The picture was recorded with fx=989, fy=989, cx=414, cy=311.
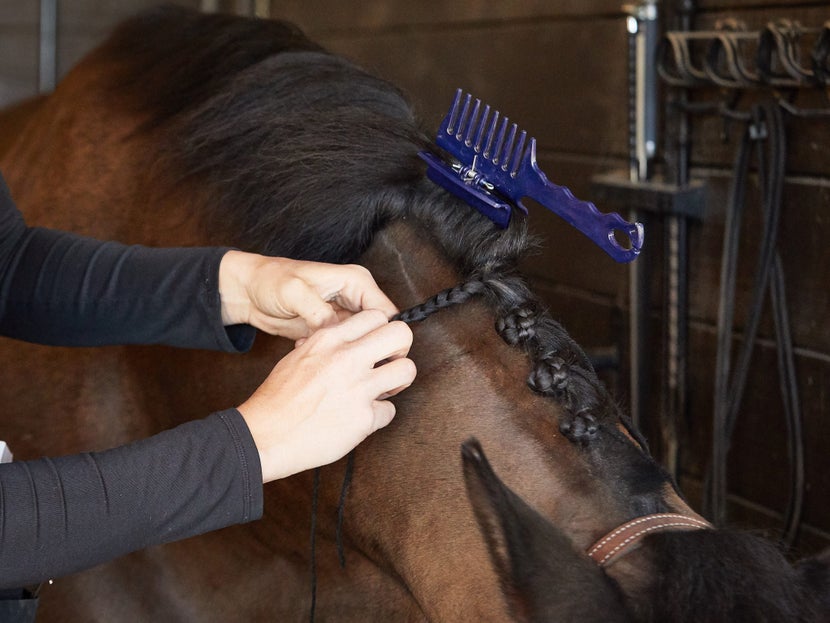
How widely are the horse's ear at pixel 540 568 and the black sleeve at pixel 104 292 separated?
348 mm

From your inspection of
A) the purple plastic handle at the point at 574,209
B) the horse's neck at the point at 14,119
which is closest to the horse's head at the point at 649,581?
the purple plastic handle at the point at 574,209

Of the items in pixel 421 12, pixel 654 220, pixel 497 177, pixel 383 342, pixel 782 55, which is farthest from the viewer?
pixel 421 12

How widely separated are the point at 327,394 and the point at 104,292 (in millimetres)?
324

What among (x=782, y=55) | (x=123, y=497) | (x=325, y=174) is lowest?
(x=123, y=497)

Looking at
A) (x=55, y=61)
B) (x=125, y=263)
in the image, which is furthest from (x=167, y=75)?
(x=55, y=61)

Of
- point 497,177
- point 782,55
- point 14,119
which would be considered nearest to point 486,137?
point 497,177

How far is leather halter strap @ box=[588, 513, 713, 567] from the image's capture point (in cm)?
62

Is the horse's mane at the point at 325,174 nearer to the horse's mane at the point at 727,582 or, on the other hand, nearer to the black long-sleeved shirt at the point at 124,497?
the horse's mane at the point at 727,582

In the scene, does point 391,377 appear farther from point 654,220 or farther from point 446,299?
point 654,220

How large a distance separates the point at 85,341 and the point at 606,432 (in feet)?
1.63

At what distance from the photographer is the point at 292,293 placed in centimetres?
76

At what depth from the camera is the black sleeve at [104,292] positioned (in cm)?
86

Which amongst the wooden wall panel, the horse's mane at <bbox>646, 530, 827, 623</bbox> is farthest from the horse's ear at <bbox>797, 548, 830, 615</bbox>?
the wooden wall panel

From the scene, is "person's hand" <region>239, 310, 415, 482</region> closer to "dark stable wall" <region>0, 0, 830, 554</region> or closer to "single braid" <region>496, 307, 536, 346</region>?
"single braid" <region>496, 307, 536, 346</region>
